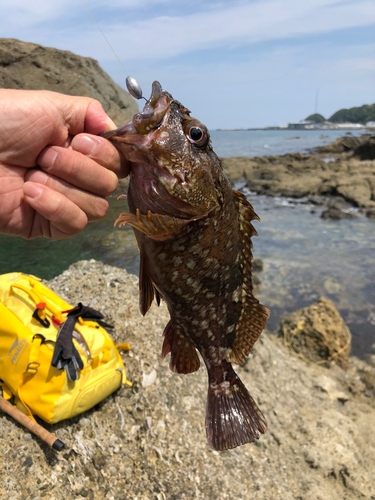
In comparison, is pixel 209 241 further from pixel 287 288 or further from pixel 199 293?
pixel 287 288

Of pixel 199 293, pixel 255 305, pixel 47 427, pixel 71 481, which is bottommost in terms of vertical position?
pixel 71 481

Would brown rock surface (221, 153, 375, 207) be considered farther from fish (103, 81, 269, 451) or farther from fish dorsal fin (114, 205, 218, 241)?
fish dorsal fin (114, 205, 218, 241)

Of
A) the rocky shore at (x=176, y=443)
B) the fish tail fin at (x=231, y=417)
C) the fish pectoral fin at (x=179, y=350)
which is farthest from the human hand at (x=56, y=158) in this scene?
the rocky shore at (x=176, y=443)

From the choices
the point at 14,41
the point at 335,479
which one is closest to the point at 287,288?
the point at 335,479

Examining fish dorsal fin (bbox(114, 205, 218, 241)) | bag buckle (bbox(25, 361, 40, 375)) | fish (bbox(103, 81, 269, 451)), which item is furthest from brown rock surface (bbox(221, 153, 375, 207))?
fish dorsal fin (bbox(114, 205, 218, 241))

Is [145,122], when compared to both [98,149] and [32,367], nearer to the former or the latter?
[98,149]

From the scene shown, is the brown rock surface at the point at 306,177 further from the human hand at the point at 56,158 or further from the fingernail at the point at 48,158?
the fingernail at the point at 48,158

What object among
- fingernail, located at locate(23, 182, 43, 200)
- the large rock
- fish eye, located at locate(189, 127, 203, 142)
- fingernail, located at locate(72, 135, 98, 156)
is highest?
the large rock
